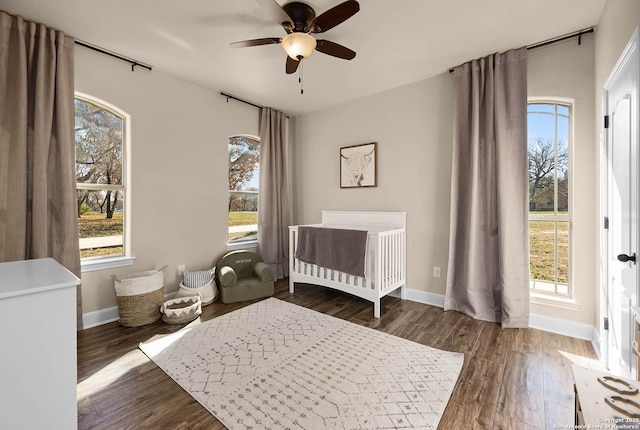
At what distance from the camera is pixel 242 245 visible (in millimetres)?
3945

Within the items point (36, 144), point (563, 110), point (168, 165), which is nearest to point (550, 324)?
point (563, 110)

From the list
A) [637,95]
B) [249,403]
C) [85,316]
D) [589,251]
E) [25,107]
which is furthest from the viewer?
[85,316]

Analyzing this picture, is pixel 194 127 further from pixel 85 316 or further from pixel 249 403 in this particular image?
pixel 249 403

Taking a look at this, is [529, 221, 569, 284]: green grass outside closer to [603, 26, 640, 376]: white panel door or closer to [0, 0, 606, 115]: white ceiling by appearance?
[603, 26, 640, 376]: white panel door

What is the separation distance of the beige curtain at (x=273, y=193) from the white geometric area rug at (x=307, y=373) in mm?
1507

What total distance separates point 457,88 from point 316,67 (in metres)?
1.50

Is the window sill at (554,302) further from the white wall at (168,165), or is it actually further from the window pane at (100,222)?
the window pane at (100,222)

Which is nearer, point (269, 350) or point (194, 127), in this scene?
point (269, 350)

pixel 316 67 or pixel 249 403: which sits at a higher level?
pixel 316 67

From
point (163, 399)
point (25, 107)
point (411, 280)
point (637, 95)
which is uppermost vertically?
point (25, 107)

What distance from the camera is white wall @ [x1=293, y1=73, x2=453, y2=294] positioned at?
10.3ft

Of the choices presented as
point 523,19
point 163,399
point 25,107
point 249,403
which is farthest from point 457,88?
point 25,107

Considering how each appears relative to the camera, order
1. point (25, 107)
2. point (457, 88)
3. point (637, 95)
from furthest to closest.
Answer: point (457, 88) < point (25, 107) < point (637, 95)

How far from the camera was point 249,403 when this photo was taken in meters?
1.58
